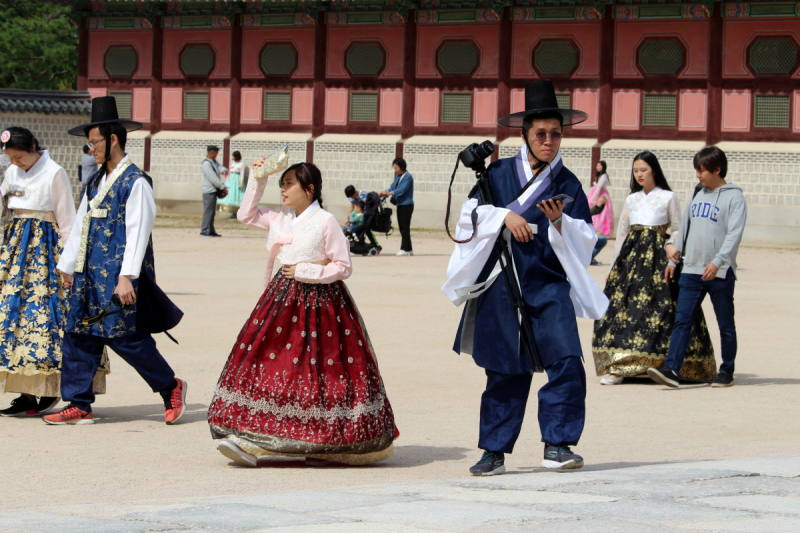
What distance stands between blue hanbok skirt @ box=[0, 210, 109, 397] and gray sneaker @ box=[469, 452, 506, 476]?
245cm

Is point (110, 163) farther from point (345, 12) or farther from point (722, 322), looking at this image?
point (345, 12)

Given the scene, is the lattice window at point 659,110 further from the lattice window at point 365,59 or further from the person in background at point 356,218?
the person in background at point 356,218

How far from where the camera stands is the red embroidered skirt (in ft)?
17.2

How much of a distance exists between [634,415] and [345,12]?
19900 mm

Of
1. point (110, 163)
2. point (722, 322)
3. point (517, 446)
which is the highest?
point (110, 163)

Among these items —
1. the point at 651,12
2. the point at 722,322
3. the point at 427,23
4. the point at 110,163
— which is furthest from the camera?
the point at 427,23

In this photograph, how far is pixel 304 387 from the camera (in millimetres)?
5266

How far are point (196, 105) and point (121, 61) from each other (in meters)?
2.24

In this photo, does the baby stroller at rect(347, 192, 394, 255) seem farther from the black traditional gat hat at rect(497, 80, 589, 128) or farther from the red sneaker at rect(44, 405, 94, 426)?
the black traditional gat hat at rect(497, 80, 589, 128)

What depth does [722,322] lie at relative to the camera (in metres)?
8.07

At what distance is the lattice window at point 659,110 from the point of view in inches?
901

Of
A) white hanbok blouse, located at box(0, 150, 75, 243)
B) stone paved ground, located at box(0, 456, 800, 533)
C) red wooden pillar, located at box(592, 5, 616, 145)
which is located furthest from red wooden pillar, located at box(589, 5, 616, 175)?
stone paved ground, located at box(0, 456, 800, 533)

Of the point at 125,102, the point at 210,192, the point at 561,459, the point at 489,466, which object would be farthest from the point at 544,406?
the point at 125,102

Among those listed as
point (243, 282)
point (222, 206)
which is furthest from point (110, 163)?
point (222, 206)
